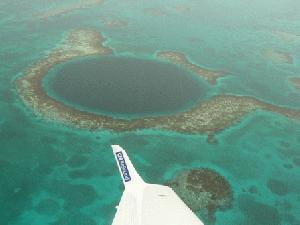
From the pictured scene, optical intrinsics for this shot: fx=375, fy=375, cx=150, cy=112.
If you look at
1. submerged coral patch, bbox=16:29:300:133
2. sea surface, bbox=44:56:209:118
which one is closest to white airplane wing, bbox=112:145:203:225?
submerged coral patch, bbox=16:29:300:133

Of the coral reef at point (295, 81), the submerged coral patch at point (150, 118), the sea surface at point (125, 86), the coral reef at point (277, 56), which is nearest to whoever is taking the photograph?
the submerged coral patch at point (150, 118)

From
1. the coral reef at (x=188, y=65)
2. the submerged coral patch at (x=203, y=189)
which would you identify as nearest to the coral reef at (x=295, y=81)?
the coral reef at (x=188, y=65)

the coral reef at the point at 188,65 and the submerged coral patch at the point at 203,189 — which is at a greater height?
the coral reef at the point at 188,65

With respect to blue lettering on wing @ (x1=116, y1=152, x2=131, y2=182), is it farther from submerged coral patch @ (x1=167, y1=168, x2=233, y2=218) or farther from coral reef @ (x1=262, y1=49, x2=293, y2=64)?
coral reef @ (x1=262, y1=49, x2=293, y2=64)

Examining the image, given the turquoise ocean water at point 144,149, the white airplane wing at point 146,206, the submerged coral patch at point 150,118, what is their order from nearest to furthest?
the white airplane wing at point 146,206 < the turquoise ocean water at point 144,149 < the submerged coral patch at point 150,118

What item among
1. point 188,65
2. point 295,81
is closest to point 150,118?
point 188,65

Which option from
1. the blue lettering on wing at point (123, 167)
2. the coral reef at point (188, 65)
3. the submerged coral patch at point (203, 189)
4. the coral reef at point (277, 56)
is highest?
the blue lettering on wing at point (123, 167)

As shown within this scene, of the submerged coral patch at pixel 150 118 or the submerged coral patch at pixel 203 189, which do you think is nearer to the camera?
the submerged coral patch at pixel 203 189

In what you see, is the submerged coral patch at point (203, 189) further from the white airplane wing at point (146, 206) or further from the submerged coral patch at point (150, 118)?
the submerged coral patch at point (150, 118)
